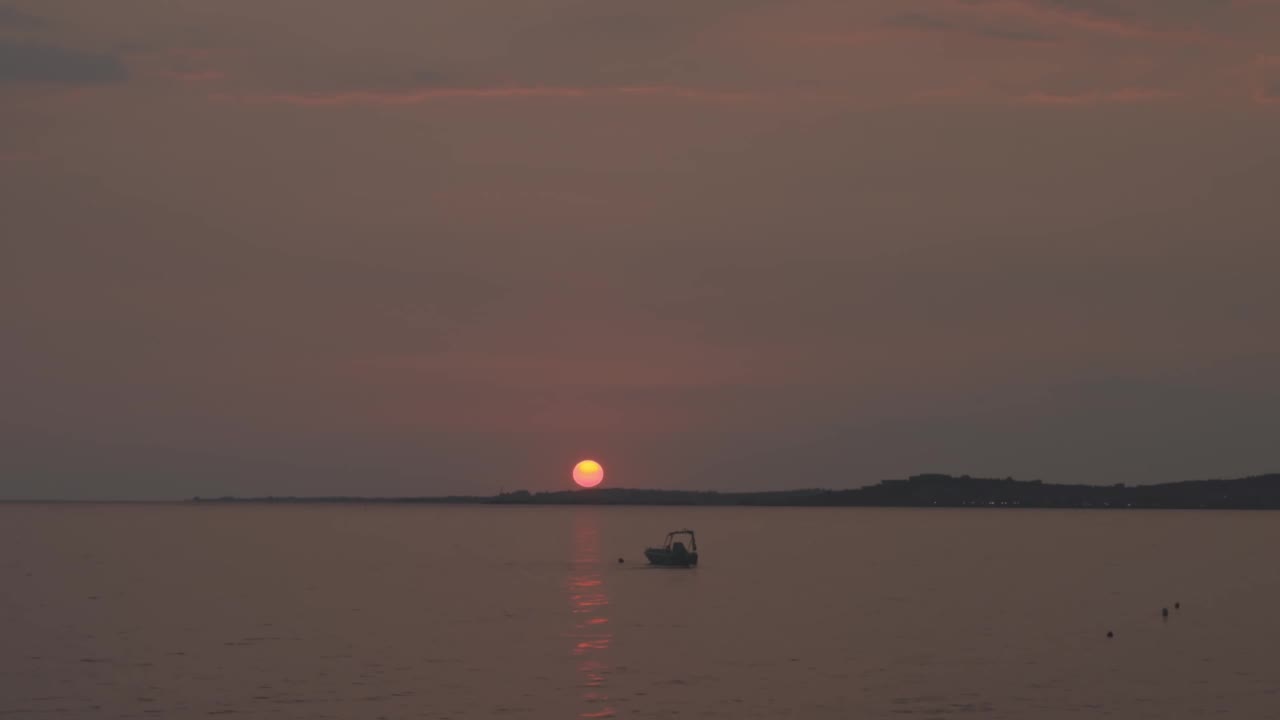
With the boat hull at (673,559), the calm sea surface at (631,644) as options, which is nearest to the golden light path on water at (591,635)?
the calm sea surface at (631,644)

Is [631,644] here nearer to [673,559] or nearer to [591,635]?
[591,635]

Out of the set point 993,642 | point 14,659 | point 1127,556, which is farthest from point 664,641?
point 1127,556

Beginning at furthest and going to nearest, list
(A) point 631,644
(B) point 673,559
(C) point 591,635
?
(B) point 673,559, (C) point 591,635, (A) point 631,644

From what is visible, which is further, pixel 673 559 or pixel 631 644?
pixel 673 559

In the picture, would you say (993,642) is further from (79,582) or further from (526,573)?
(79,582)

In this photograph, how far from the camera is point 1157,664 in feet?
240

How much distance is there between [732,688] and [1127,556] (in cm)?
13805

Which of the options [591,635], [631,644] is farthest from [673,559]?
[631,644]

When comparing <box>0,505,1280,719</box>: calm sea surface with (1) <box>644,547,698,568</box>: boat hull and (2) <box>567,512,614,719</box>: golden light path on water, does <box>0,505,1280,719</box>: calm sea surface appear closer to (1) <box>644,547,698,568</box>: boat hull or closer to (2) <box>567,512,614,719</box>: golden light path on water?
(2) <box>567,512,614,719</box>: golden light path on water

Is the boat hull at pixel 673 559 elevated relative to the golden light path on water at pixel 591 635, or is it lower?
elevated

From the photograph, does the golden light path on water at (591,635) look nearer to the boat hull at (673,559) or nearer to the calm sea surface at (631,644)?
the calm sea surface at (631,644)

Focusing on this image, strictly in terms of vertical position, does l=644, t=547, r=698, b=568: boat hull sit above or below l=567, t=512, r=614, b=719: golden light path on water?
above

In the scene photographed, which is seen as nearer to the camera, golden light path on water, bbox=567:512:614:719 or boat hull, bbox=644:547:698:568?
golden light path on water, bbox=567:512:614:719

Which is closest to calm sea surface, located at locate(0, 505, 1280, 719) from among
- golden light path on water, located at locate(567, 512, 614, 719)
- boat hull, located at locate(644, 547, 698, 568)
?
golden light path on water, located at locate(567, 512, 614, 719)
